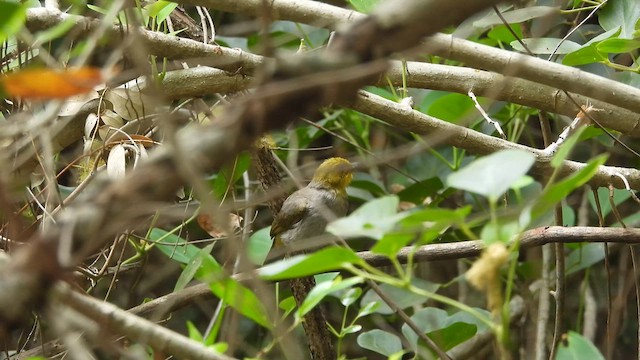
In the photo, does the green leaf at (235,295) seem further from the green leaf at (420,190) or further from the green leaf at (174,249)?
the green leaf at (420,190)

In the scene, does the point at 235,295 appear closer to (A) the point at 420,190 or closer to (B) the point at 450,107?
(B) the point at 450,107

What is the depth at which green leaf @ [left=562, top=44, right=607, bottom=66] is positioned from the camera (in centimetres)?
186

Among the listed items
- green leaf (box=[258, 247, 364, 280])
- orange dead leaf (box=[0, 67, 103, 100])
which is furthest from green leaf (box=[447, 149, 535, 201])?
orange dead leaf (box=[0, 67, 103, 100])

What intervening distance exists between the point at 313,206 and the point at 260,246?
0.79 metres

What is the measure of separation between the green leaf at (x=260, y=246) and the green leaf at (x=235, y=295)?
114 centimetres

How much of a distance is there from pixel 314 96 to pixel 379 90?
5.84 feet

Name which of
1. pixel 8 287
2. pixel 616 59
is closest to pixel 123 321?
pixel 8 287

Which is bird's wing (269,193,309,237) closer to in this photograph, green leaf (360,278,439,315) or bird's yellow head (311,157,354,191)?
bird's yellow head (311,157,354,191)

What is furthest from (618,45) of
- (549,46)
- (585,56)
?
(549,46)

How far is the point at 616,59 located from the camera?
268 centimetres

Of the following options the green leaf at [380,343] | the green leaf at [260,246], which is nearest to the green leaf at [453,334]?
the green leaf at [380,343]

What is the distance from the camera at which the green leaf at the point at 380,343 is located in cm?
206

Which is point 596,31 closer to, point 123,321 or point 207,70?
point 207,70

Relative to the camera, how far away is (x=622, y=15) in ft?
6.75
